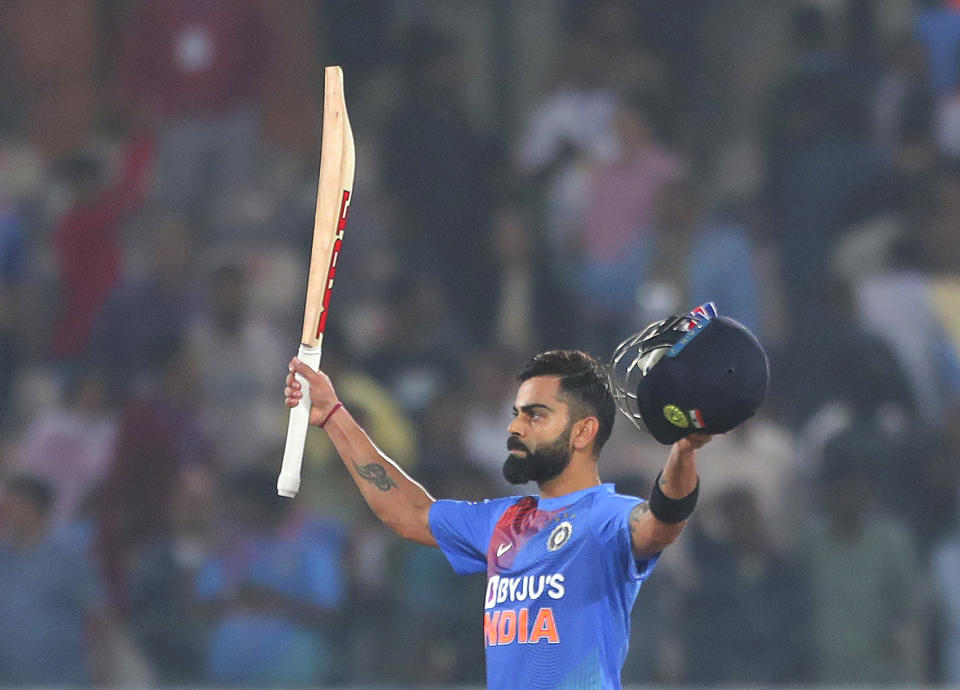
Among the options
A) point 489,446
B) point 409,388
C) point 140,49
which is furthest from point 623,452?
point 140,49

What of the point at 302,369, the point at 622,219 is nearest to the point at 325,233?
the point at 302,369

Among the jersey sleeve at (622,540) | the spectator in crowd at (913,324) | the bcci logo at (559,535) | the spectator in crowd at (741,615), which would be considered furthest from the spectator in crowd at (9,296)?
the jersey sleeve at (622,540)

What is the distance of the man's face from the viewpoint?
4.31 metres

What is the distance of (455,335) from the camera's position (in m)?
9.73

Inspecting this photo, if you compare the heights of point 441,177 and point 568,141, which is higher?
point 568,141

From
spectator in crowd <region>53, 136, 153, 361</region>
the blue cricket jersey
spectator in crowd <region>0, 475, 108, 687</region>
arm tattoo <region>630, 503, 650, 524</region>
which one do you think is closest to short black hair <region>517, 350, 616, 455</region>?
the blue cricket jersey

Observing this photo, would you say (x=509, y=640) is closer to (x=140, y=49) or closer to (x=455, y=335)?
(x=455, y=335)

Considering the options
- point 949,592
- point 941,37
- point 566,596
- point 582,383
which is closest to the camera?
point 566,596

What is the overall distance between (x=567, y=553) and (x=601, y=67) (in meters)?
6.78

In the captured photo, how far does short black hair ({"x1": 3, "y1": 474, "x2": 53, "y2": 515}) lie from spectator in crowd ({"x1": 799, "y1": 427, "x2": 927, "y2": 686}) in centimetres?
455

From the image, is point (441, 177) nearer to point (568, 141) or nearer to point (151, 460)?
point (568, 141)

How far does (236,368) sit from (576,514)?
572 centimetres

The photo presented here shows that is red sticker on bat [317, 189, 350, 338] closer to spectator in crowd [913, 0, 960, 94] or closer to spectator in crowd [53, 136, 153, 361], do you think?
spectator in crowd [53, 136, 153, 361]

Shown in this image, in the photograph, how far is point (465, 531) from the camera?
4.57m
